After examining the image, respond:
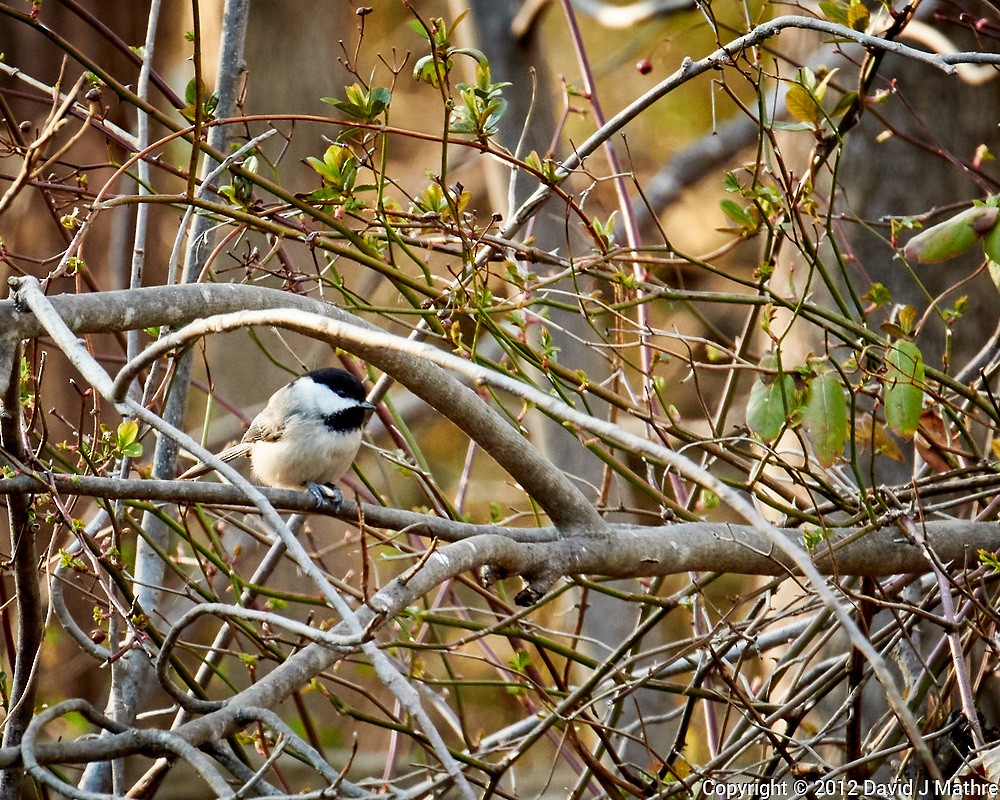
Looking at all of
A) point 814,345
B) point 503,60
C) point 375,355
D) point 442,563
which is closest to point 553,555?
point 442,563

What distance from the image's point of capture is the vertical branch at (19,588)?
217 centimetres

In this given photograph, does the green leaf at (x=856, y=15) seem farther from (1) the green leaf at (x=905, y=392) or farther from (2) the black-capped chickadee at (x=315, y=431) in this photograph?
(2) the black-capped chickadee at (x=315, y=431)

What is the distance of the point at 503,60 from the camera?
565 cm

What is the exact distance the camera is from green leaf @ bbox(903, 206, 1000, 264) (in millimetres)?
2389

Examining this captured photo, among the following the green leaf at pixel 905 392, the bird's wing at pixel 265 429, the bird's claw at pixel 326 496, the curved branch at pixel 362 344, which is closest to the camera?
the curved branch at pixel 362 344

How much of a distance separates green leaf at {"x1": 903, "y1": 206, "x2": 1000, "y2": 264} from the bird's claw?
1.81 meters

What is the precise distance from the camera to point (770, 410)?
A: 9.09ft

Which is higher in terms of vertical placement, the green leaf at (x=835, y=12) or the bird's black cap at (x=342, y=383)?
the green leaf at (x=835, y=12)

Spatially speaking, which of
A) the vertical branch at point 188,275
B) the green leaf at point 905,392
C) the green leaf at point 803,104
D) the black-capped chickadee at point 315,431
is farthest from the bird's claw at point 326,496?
the green leaf at point 803,104

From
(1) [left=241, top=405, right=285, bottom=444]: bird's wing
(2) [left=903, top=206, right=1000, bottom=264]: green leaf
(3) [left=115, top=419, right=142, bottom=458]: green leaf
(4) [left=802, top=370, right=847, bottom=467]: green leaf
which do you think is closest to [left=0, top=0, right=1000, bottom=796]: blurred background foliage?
(4) [left=802, top=370, right=847, bottom=467]: green leaf

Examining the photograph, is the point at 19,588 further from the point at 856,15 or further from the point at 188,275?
the point at 856,15

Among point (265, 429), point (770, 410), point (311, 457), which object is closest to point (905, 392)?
point (770, 410)

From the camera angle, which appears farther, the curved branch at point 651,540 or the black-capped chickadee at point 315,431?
the black-capped chickadee at point 315,431

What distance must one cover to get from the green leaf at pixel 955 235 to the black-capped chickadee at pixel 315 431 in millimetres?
1887
